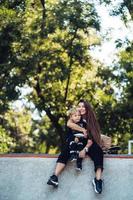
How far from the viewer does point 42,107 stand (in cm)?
2211

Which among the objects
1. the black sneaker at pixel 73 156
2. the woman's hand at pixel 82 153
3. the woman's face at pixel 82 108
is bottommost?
the black sneaker at pixel 73 156

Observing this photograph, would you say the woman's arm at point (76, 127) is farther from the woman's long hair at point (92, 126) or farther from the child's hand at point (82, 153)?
the child's hand at point (82, 153)

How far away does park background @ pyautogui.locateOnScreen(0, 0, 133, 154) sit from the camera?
18.7 metres

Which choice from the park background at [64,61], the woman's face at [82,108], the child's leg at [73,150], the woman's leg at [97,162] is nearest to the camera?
the woman's leg at [97,162]

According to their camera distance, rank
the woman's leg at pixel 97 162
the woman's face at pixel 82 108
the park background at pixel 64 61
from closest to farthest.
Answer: the woman's leg at pixel 97 162 → the woman's face at pixel 82 108 → the park background at pixel 64 61

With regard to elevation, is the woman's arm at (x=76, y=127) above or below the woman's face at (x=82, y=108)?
below

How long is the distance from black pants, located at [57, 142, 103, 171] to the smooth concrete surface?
8.7 inches

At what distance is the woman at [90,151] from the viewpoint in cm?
829

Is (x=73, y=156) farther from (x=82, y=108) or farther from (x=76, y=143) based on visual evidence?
(x=82, y=108)

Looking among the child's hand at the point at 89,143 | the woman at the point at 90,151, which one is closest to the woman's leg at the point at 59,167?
the woman at the point at 90,151

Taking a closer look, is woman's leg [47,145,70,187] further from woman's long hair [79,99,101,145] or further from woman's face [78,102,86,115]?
woman's face [78,102,86,115]

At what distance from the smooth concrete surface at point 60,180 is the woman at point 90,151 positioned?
0.70 ft

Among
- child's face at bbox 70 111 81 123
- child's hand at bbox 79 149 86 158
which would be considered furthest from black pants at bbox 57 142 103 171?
child's face at bbox 70 111 81 123

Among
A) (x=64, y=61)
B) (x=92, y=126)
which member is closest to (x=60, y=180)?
(x=92, y=126)
